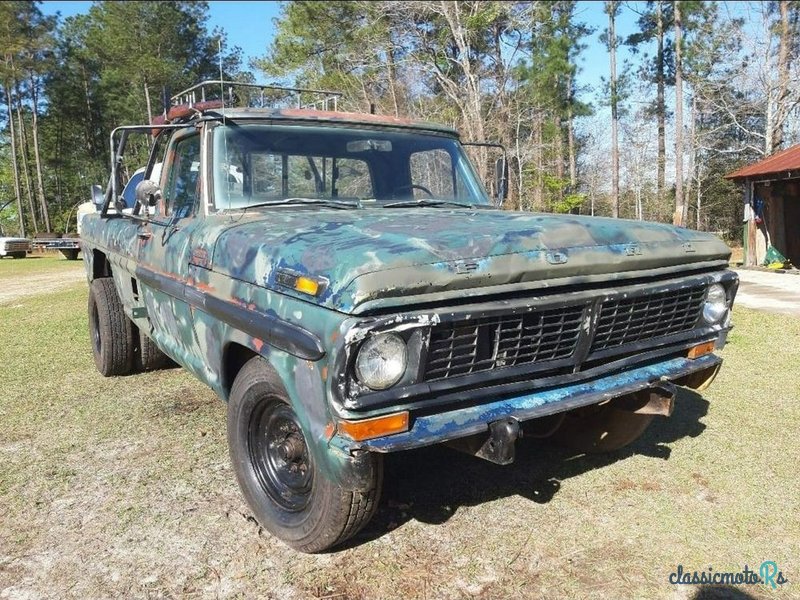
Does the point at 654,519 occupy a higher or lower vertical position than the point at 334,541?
lower

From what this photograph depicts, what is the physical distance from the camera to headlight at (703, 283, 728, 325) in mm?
3287

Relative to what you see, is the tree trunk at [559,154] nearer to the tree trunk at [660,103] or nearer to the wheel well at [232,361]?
the tree trunk at [660,103]

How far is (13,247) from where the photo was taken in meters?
27.1

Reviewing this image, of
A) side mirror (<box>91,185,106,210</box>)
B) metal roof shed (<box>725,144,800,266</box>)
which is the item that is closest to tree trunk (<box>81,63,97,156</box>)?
metal roof shed (<box>725,144,800,266</box>)

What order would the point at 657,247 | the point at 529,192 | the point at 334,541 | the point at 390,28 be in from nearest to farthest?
the point at 334,541
the point at 657,247
the point at 390,28
the point at 529,192

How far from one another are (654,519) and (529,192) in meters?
26.2

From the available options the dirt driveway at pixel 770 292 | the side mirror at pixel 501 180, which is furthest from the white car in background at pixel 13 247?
the side mirror at pixel 501 180

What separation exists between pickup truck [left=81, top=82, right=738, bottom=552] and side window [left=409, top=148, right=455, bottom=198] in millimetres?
21

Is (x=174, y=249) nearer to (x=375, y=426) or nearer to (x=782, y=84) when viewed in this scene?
(x=375, y=426)

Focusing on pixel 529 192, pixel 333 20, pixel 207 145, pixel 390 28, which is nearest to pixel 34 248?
pixel 333 20

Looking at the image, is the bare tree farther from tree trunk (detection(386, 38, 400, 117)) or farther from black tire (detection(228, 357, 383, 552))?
black tire (detection(228, 357, 383, 552))

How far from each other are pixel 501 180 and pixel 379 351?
2930 mm

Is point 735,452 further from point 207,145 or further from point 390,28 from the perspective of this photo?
point 390,28

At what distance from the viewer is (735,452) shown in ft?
12.1
